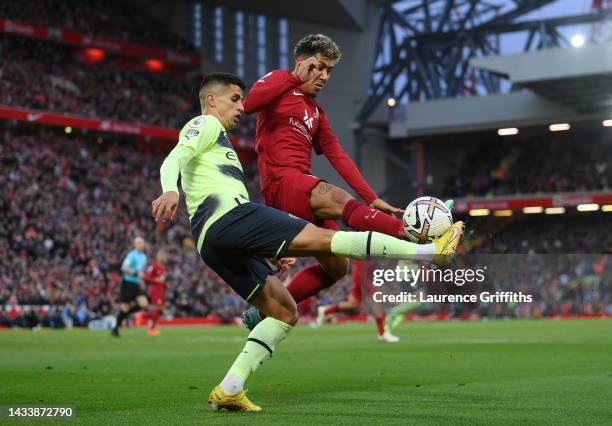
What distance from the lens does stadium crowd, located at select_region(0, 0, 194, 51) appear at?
1620 inches

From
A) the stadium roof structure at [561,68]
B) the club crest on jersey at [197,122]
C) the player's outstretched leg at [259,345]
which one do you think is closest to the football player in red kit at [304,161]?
the player's outstretched leg at [259,345]

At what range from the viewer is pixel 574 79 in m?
37.8

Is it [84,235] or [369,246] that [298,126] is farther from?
[84,235]

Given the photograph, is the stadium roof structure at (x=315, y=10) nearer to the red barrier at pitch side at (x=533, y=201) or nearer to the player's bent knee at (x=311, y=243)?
the red barrier at pitch side at (x=533, y=201)

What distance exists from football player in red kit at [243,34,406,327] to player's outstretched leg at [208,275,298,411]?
2.81ft

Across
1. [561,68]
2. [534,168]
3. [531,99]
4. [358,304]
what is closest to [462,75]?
[531,99]

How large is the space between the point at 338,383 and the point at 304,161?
2.02 metres

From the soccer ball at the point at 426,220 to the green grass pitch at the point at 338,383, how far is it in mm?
1093

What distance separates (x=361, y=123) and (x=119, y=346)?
3409 cm

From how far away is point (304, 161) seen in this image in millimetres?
7809

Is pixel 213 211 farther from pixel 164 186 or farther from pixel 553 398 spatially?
pixel 553 398

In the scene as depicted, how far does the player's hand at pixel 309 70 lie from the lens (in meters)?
7.62

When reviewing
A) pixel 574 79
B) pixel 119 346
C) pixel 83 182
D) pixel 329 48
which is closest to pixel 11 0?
pixel 83 182

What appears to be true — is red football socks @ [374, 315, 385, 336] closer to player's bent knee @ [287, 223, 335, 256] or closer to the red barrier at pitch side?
player's bent knee @ [287, 223, 335, 256]
